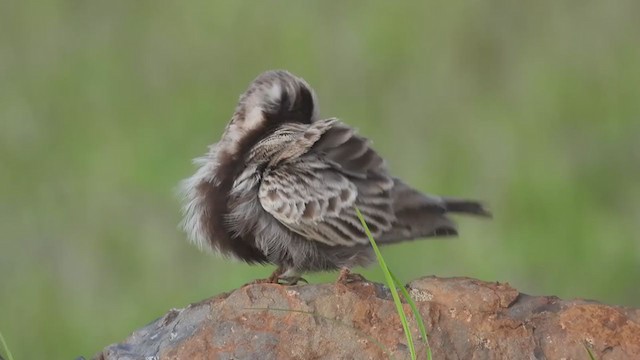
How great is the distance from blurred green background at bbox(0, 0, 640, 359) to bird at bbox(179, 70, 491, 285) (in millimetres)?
Result: 2857

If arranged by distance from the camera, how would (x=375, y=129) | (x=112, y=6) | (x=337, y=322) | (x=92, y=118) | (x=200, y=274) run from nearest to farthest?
(x=337, y=322), (x=200, y=274), (x=375, y=129), (x=92, y=118), (x=112, y=6)

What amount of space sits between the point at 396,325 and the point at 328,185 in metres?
1.21

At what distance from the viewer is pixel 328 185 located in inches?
244

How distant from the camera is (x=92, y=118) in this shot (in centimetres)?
1104

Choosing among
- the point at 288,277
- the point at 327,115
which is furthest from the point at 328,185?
the point at 327,115

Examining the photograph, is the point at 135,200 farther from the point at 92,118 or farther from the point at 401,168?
the point at 401,168

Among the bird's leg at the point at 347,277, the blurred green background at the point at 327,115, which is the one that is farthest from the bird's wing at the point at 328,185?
the blurred green background at the point at 327,115

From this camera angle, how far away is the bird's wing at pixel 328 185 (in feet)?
20.1

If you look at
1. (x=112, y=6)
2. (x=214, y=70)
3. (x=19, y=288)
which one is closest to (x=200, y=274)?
(x=19, y=288)

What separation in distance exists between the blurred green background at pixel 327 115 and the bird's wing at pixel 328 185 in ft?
9.96

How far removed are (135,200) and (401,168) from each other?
1.67 meters

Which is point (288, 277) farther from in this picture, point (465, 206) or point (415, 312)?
point (415, 312)

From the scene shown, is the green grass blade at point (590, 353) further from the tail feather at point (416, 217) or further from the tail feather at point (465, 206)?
the tail feather at point (465, 206)

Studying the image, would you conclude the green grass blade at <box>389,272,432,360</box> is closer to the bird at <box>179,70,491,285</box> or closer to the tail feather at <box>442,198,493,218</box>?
the bird at <box>179,70,491,285</box>
